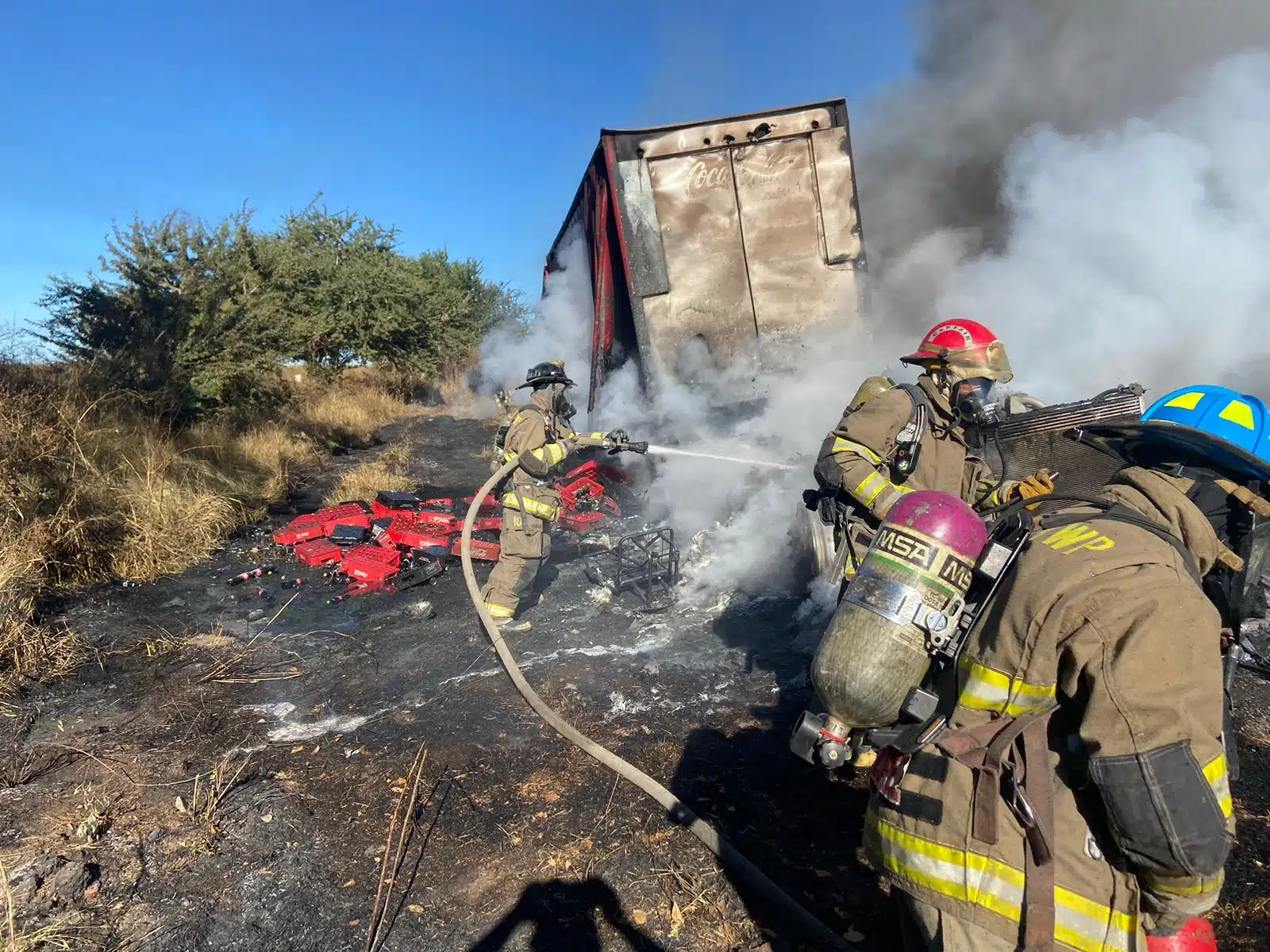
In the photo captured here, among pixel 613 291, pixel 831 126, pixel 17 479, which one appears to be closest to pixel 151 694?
pixel 17 479

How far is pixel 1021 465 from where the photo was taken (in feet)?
13.2

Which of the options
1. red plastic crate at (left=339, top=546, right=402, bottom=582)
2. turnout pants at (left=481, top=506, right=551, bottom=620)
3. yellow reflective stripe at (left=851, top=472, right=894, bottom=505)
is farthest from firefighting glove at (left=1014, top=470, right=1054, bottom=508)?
red plastic crate at (left=339, top=546, right=402, bottom=582)

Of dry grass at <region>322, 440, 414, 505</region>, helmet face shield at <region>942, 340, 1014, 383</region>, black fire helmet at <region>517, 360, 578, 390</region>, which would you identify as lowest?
dry grass at <region>322, 440, 414, 505</region>

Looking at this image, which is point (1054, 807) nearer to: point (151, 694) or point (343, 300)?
point (151, 694)

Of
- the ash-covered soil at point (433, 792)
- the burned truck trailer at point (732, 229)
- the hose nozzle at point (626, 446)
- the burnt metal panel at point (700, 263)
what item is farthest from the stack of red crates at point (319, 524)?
the burnt metal panel at point (700, 263)

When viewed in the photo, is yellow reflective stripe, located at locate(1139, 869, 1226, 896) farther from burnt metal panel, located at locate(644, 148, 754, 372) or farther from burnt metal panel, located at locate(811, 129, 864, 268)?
burnt metal panel, located at locate(811, 129, 864, 268)

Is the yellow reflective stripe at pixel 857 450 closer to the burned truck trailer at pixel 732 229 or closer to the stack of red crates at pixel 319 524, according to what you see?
the burned truck trailer at pixel 732 229

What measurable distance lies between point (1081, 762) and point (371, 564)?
5.23m

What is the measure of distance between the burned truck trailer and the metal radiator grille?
7.30 ft

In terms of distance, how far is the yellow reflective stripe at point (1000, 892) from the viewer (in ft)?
4.08

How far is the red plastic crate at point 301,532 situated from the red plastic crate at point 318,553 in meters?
0.13

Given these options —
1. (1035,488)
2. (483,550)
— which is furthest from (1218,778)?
(483,550)

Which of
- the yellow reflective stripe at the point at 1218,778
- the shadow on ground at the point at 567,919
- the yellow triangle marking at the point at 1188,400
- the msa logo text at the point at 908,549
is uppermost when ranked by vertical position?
the yellow triangle marking at the point at 1188,400

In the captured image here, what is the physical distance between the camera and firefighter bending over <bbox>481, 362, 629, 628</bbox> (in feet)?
16.3
